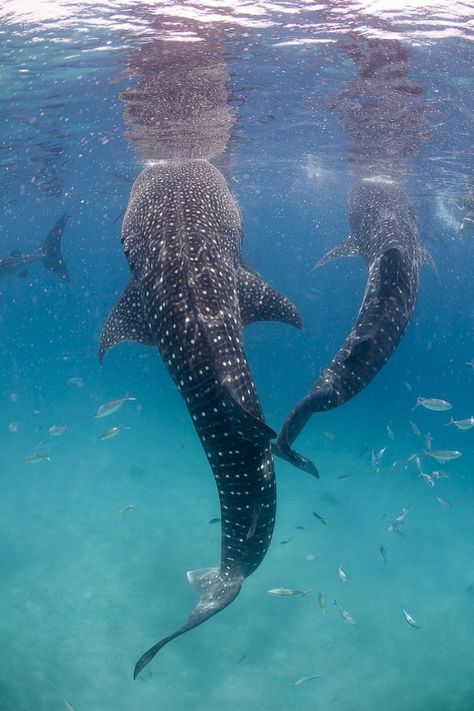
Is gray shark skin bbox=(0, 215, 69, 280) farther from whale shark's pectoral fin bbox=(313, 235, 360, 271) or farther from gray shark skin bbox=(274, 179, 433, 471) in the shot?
gray shark skin bbox=(274, 179, 433, 471)

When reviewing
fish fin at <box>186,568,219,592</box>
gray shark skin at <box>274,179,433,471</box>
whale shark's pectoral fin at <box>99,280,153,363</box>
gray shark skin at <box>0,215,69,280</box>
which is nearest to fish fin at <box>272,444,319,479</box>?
gray shark skin at <box>274,179,433,471</box>

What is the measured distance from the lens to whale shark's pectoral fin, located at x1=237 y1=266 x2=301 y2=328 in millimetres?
5199

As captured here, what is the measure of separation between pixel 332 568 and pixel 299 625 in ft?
13.6

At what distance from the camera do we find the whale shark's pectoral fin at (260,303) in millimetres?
5199

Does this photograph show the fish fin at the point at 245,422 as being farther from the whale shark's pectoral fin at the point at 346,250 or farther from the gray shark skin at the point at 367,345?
the whale shark's pectoral fin at the point at 346,250

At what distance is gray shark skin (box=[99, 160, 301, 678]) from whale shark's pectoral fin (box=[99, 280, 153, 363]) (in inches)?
0.4

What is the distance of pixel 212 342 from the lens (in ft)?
12.2

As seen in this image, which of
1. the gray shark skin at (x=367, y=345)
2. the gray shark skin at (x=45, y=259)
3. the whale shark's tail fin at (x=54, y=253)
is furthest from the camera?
the gray shark skin at (x=45, y=259)

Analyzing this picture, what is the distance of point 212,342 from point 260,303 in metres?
1.68

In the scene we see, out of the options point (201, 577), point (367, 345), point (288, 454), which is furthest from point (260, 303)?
point (201, 577)

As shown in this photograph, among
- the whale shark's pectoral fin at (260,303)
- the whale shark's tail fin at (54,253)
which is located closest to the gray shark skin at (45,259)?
the whale shark's tail fin at (54,253)

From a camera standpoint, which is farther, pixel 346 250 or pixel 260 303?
pixel 346 250

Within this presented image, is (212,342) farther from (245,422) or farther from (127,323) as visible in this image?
(127,323)

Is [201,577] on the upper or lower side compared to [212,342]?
lower
